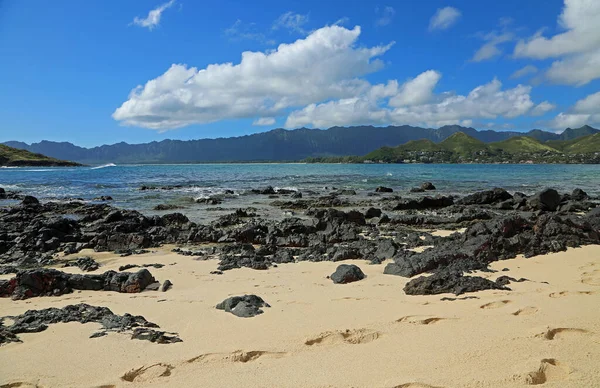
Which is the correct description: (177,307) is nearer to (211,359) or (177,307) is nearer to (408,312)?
(211,359)

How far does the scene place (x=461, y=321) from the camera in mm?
5469

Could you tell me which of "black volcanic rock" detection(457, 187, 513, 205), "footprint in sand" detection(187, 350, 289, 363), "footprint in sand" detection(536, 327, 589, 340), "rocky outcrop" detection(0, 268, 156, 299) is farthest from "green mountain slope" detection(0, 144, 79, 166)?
"footprint in sand" detection(536, 327, 589, 340)

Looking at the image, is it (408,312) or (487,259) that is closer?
(408,312)

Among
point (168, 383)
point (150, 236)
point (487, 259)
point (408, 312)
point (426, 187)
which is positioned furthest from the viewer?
point (426, 187)

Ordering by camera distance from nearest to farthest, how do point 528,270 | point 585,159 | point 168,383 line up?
point 168,383, point 528,270, point 585,159

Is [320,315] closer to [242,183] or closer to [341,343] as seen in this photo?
[341,343]

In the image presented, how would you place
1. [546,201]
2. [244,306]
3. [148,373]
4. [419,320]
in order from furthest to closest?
[546,201]
[244,306]
[419,320]
[148,373]

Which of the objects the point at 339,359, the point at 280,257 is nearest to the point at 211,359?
the point at 339,359

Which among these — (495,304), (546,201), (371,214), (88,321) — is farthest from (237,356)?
(546,201)

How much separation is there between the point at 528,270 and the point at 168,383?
761cm

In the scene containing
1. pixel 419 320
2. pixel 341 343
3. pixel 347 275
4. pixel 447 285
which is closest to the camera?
pixel 341 343

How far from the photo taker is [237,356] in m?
4.74

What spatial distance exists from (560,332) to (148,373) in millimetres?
4845

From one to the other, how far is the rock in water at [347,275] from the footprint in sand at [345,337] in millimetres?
2999
